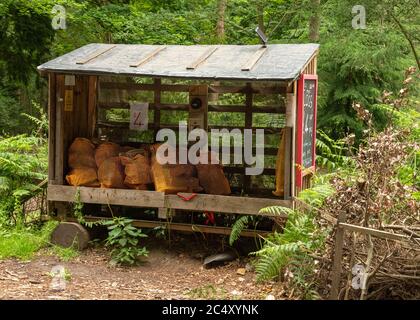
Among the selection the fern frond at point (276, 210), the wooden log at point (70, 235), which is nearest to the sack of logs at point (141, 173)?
the wooden log at point (70, 235)

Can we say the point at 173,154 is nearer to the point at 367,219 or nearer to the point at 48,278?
the point at 48,278

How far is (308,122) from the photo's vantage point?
29.5ft

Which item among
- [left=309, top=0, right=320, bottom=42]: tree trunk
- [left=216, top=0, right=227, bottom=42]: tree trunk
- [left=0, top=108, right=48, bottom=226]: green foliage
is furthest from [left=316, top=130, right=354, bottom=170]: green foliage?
[left=216, top=0, right=227, bottom=42]: tree trunk

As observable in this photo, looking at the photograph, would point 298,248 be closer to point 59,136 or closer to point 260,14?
point 59,136

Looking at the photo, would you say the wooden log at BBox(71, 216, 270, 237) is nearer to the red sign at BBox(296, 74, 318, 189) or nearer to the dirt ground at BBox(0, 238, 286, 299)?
the dirt ground at BBox(0, 238, 286, 299)

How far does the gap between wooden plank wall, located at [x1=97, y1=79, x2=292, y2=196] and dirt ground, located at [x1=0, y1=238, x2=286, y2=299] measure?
1348mm

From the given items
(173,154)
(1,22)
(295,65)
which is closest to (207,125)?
(173,154)

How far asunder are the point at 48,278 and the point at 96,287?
0.66 meters

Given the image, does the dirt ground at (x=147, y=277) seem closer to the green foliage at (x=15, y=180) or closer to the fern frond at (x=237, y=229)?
the fern frond at (x=237, y=229)

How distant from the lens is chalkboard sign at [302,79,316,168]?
8734 millimetres

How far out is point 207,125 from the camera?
9734mm

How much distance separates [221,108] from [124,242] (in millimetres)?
2721

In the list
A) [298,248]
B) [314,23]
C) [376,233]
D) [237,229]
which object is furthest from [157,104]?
[314,23]

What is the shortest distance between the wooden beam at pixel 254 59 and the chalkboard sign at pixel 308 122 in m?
0.76
